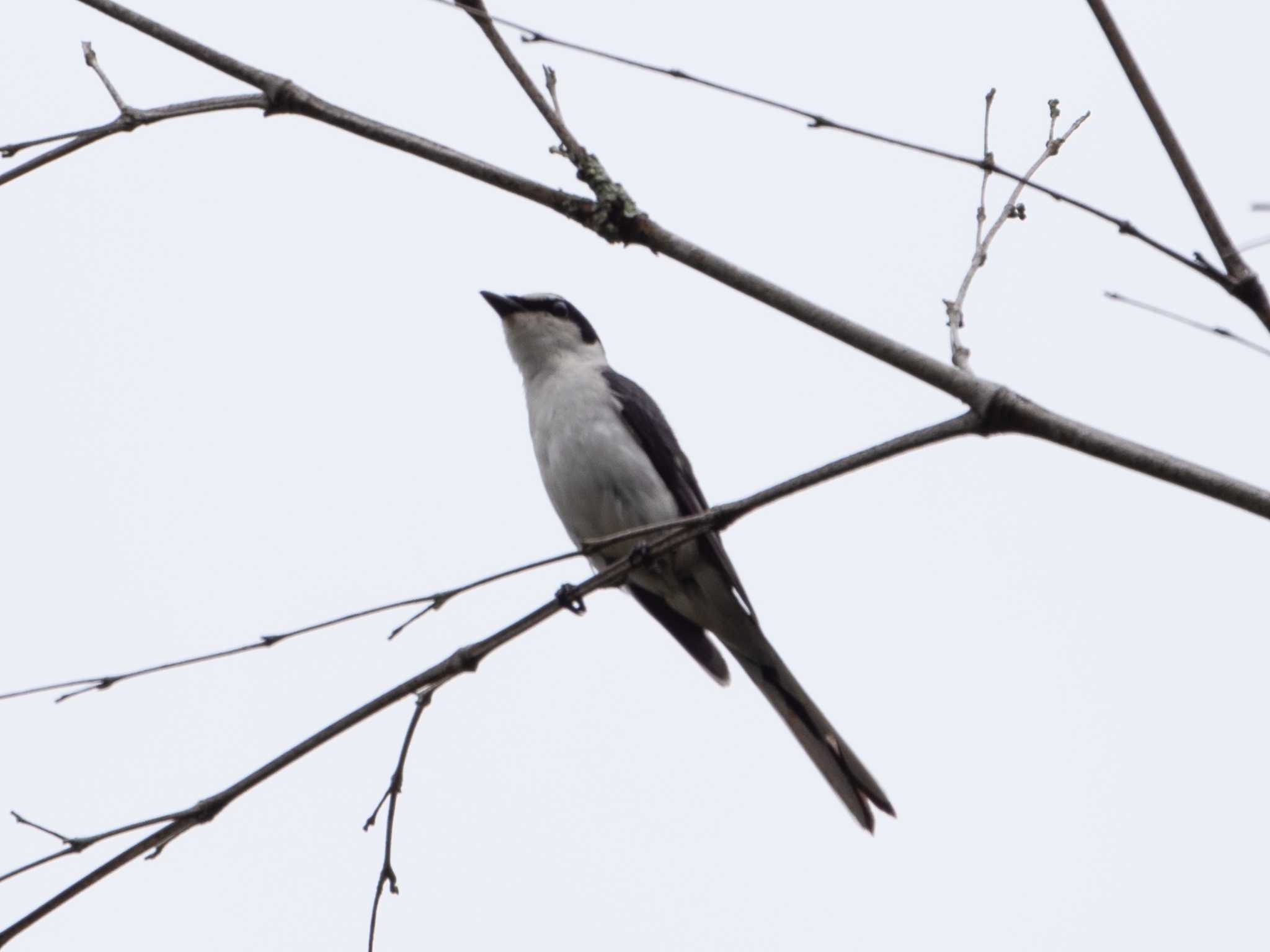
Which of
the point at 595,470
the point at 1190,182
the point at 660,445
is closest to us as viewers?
the point at 1190,182

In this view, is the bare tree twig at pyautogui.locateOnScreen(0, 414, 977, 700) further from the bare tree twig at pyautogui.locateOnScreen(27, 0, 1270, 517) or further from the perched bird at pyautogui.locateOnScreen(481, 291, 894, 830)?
the perched bird at pyautogui.locateOnScreen(481, 291, 894, 830)

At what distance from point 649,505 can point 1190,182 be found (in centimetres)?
440

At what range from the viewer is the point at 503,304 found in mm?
7934

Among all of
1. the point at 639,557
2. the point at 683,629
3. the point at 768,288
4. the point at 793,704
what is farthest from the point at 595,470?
the point at 768,288

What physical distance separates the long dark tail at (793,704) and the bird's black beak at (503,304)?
196cm

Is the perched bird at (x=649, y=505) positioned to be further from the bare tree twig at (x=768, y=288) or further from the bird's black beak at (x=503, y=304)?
the bare tree twig at (x=768, y=288)

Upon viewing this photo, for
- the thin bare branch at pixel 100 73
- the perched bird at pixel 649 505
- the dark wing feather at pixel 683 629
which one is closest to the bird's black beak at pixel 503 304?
the perched bird at pixel 649 505

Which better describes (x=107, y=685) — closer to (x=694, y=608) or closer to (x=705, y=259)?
(x=705, y=259)

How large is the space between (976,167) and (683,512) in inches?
166

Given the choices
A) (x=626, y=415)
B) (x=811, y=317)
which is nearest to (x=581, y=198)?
(x=811, y=317)

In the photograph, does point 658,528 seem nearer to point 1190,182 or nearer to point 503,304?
point 1190,182

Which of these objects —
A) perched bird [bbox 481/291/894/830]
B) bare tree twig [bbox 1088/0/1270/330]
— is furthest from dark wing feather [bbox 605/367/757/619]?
bare tree twig [bbox 1088/0/1270/330]

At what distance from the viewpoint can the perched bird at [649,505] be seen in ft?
22.2

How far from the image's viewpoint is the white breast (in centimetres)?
682
